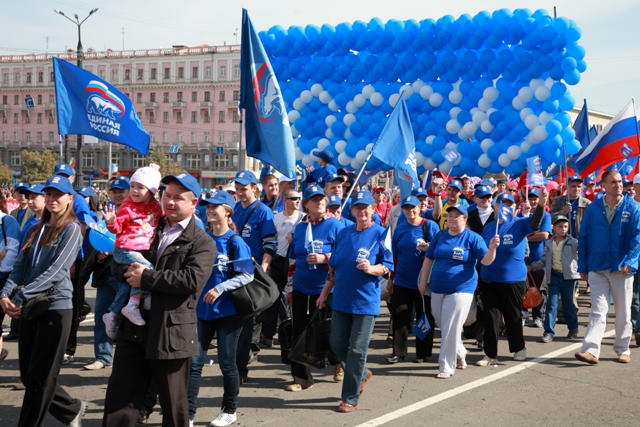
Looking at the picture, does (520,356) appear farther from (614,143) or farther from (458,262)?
(614,143)

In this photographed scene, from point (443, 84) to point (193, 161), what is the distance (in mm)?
71957

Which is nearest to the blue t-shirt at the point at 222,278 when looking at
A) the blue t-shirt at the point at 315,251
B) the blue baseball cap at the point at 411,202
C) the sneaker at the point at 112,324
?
the sneaker at the point at 112,324

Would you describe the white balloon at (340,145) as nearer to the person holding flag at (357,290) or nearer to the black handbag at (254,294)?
the person holding flag at (357,290)

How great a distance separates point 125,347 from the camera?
4.45 m

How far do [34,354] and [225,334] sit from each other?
4.49 feet

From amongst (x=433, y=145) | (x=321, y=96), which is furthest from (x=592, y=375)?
(x=321, y=96)

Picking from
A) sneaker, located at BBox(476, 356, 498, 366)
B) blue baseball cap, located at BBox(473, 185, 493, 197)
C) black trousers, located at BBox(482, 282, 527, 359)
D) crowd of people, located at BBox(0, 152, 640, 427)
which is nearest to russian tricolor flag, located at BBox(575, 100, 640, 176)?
crowd of people, located at BBox(0, 152, 640, 427)

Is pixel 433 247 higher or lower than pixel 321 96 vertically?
lower

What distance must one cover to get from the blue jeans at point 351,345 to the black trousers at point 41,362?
2203mm

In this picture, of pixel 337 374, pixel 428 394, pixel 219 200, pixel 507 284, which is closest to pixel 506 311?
pixel 507 284

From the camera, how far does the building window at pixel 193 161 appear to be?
86125mm

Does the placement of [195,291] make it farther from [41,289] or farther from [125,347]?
[41,289]

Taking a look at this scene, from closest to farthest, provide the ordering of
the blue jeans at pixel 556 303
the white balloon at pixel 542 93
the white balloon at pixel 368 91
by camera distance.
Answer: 1. the blue jeans at pixel 556 303
2. the white balloon at pixel 542 93
3. the white balloon at pixel 368 91

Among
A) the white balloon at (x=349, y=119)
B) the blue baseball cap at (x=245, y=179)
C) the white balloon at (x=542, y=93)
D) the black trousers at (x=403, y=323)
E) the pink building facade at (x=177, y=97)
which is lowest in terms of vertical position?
the black trousers at (x=403, y=323)
